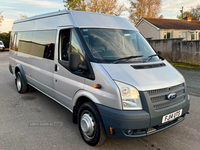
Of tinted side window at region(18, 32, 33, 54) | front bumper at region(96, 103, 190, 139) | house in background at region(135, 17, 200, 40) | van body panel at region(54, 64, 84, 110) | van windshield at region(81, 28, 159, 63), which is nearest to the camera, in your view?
Answer: front bumper at region(96, 103, 190, 139)

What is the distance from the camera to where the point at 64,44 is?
4.11m

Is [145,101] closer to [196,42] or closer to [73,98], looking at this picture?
[73,98]

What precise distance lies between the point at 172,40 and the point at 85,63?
12065 millimetres

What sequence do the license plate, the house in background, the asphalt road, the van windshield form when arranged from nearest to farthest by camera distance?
the license plate
the asphalt road
the van windshield
the house in background

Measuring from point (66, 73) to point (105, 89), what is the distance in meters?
1.25

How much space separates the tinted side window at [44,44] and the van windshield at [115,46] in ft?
3.84

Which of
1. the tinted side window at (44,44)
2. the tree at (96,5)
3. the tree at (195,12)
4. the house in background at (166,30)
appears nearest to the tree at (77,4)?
the tree at (96,5)

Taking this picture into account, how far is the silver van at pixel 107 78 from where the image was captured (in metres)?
2.86

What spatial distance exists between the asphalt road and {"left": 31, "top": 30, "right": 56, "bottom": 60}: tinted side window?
4.89 feet

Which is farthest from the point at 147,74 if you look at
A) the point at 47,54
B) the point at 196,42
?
the point at 196,42

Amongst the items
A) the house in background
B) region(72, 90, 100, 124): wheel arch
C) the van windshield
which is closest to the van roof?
the van windshield

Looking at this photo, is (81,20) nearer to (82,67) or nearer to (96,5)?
(82,67)

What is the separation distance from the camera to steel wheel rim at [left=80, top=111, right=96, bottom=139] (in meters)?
3.25

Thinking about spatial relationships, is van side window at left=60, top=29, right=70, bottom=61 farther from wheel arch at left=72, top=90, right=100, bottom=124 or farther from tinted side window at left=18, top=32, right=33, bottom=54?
tinted side window at left=18, top=32, right=33, bottom=54
